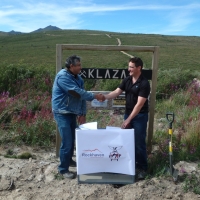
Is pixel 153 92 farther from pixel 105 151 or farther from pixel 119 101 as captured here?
pixel 105 151

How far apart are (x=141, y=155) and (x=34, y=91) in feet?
17.4

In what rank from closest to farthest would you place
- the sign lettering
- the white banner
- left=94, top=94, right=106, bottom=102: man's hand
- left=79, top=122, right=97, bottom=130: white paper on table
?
the white banner < left=79, top=122, right=97, bottom=130: white paper on table < left=94, top=94, right=106, bottom=102: man's hand < the sign lettering

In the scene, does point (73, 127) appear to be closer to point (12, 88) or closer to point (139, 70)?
point (139, 70)

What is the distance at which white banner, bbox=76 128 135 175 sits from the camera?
14.2 ft

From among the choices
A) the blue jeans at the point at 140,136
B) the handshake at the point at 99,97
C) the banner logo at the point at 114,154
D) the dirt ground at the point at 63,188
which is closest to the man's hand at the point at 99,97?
the handshake at the point at 99,97

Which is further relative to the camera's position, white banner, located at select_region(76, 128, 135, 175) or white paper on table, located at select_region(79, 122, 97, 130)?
white paper on table, located at select_region(79, 122, 97, 130)

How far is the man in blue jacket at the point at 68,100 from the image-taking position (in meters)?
4.27

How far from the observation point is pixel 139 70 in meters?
4.38

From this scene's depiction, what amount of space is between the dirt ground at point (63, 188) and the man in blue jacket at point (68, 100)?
294mm

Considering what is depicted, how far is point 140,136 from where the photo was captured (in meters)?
4.54

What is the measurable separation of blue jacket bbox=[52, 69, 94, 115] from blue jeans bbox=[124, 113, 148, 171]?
791 mm

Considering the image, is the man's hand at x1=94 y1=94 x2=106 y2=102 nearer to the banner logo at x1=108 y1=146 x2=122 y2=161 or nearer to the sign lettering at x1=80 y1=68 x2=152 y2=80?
the sign lettering at x1=80 y1=68 x2=152 y2=80

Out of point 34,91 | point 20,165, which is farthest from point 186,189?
point 34,91

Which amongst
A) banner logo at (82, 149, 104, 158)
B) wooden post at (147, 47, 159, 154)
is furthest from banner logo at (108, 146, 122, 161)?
wooden post at (147, 47, 159, 154)
